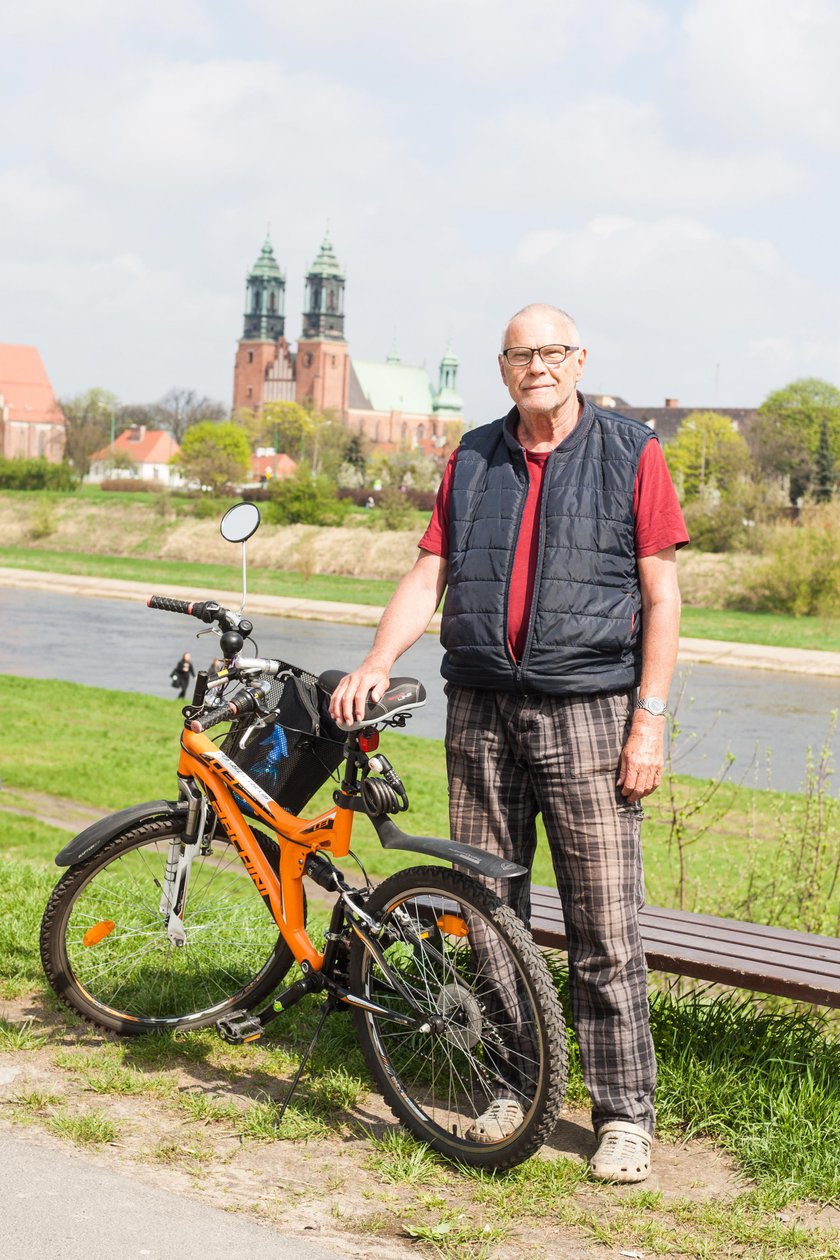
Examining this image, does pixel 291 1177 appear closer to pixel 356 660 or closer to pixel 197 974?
pixel 197 974

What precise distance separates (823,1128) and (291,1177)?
135cm

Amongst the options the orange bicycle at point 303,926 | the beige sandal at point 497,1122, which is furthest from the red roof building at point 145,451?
the beige sandal at point 497,1122

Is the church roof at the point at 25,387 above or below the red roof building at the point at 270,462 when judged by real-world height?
above

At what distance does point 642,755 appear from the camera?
12.0 feet

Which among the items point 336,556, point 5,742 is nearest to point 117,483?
point 336,556

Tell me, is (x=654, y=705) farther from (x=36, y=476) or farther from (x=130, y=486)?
(x=36, y=476)

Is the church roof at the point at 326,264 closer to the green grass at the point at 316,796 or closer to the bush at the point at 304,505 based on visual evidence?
the bush at the point at 304,505

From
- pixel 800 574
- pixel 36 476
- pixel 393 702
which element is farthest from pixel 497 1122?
pixel 36 476

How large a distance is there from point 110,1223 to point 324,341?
16297cm

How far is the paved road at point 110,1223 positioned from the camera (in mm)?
3014

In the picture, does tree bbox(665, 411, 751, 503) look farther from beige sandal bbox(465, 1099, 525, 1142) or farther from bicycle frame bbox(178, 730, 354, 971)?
beige sandal bbox(465, 1099, 525, 1142)

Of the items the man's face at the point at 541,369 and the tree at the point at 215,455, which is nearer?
the man's face at the point at 541,369

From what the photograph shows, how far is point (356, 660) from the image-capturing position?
105 feet

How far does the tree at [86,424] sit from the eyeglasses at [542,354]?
96.9m
